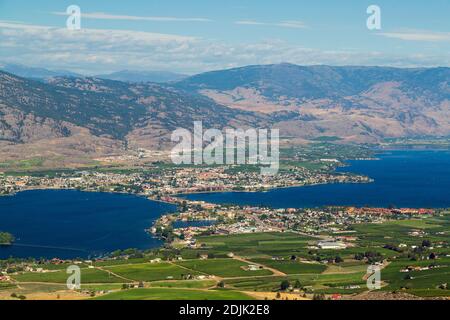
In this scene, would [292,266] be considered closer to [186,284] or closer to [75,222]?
[186,284]

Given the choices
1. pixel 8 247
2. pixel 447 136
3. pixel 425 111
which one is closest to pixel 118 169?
pixel 8 247

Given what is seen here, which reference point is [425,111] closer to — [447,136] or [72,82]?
[447,136]

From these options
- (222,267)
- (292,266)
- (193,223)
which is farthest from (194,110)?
(222,267)

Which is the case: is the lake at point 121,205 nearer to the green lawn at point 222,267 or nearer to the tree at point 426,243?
the green lawn at point 222,267

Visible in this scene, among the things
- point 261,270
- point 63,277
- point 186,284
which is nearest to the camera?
point 186,284

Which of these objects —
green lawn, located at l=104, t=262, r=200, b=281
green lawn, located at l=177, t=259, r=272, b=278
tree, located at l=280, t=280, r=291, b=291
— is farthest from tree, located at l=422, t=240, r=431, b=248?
green lawn, located at l=104, t=262, r=200, b=281

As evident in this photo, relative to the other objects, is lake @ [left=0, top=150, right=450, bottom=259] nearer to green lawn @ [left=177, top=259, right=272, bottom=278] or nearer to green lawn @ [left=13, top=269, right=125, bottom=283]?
green lawn @ [left=13, top=269, right=125, bottom=283]

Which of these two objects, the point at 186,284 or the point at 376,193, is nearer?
the point at 186,284
